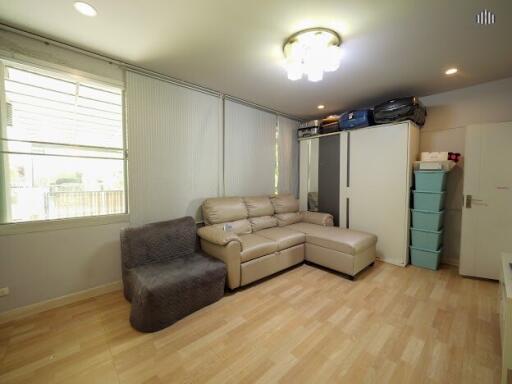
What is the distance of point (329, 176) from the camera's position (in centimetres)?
376

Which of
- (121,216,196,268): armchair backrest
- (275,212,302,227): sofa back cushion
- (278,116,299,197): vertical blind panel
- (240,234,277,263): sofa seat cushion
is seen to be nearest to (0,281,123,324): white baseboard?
(121,216,196,268): armchair backrest

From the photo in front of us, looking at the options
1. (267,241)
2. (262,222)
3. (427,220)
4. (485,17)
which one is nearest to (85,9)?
(267,241)

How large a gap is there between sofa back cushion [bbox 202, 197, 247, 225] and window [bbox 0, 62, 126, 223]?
0.97 m

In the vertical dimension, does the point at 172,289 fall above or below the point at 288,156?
below

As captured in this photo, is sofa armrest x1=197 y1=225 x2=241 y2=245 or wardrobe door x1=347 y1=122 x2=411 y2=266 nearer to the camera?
sofa armrest x1=197 y1=225 x2=241 y2=245

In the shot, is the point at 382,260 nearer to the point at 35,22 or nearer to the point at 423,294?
the point at 423,294

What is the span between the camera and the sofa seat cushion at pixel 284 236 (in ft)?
9.16

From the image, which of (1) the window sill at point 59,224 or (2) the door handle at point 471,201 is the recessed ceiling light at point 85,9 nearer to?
(1) the window sill at point 59,224

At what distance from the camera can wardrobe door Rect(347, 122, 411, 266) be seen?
296 centimetres

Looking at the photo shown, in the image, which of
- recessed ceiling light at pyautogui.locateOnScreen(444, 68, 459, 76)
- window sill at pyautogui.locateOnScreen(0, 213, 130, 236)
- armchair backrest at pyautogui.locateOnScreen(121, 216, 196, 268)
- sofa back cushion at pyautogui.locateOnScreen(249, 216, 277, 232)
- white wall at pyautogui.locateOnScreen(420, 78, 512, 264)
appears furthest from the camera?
sofa back cushion at pyautogui.locateOnScreen(249, 216, 277, 232)

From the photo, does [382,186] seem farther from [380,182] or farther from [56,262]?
[56,262]

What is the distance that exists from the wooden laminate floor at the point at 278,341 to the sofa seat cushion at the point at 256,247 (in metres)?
0.40

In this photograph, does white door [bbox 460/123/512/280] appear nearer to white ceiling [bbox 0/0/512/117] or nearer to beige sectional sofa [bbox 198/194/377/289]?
white ceiling [bbox 0/0/512/117]

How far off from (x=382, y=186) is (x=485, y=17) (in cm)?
199
